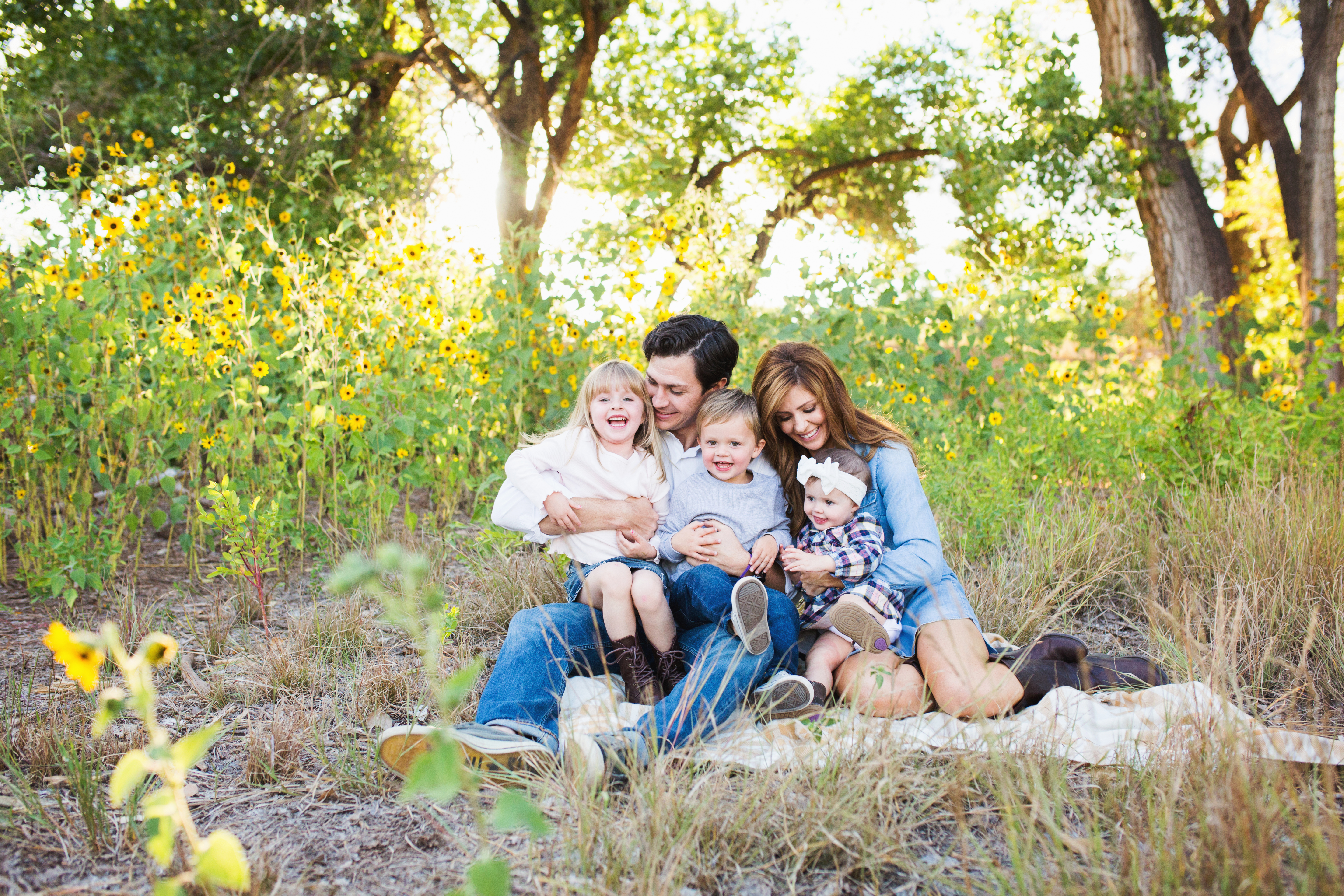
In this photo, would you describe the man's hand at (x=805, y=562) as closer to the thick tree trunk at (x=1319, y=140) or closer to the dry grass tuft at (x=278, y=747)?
the dry grass tuft at (x=278, y=747)

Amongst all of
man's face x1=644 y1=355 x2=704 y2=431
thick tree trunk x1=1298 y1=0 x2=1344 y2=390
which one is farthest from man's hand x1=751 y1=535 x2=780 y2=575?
thick tree trunk x1=1298 y1=0 x2=1344 y2=390

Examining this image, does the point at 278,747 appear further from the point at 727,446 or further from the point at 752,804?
the point at 727,446

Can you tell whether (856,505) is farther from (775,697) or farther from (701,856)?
Answer: (701,856)

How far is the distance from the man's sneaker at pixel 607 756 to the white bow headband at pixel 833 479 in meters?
0.95

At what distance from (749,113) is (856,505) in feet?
37.6

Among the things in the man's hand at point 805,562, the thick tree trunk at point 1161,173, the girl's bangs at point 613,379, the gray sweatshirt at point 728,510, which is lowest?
the man's hand at point 805,562

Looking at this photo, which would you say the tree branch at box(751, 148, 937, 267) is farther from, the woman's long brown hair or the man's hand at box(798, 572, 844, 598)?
the man's hand at box(798, 572, 844, 598)

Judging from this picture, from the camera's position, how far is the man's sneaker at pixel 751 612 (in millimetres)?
2268

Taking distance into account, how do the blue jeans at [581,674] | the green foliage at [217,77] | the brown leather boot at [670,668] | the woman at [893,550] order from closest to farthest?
the blue jeans at [581,674]
the woman at [893,550]
the brown leather boot at [670,668]
the green foliage at [217,77]

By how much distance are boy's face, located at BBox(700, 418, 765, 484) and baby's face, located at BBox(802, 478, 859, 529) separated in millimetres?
207

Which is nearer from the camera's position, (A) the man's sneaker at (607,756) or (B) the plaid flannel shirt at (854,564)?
(A) the man's sneaker at (607,756)

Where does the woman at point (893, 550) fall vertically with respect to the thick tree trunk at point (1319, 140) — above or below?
below

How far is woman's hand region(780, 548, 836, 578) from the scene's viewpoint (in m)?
2.53

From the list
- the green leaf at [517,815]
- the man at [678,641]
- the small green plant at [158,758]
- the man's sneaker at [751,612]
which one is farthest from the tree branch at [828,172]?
the green leaf at [517,815]
